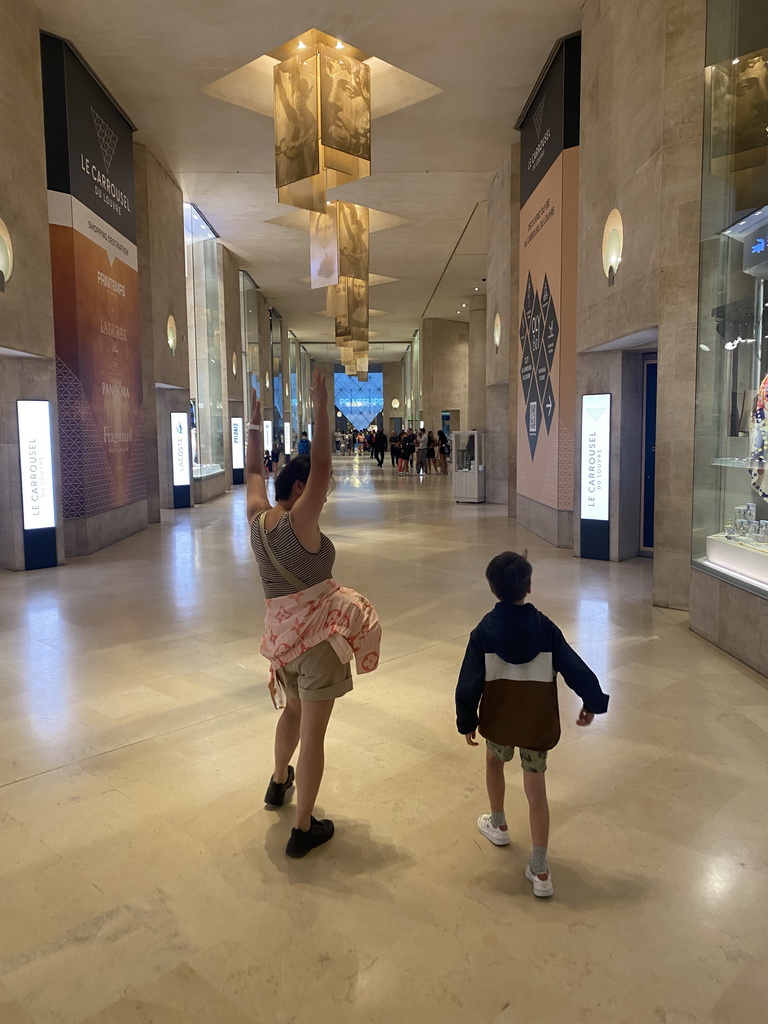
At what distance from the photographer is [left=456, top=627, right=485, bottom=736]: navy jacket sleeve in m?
2.51

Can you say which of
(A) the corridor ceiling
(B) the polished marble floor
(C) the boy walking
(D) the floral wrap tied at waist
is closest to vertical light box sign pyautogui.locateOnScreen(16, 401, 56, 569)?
(B) the polished marble floor

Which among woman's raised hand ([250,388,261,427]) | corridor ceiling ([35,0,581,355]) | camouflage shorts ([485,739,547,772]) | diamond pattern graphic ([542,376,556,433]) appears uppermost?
corridor ceiling ([35,0,581,355])

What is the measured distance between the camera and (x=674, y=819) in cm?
302

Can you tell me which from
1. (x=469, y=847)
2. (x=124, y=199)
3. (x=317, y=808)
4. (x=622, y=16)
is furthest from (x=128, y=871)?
(x=124, y=199)

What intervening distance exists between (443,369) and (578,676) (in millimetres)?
31101

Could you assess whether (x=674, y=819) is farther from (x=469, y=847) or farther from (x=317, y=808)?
(x=317, y=808)

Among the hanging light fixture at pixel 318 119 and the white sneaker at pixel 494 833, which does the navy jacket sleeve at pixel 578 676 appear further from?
the hanging light fixture at pixel 318 119

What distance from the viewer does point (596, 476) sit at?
9078 millimetres

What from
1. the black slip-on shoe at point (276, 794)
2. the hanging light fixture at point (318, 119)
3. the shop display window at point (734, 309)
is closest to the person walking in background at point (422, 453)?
the hanging light fixture at point (318, 119)

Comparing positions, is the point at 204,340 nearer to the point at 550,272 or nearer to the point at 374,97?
the point at 374,97

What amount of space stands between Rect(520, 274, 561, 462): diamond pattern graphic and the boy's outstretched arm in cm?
842

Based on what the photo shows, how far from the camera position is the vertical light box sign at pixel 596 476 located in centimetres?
893

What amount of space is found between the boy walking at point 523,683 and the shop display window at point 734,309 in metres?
2.95

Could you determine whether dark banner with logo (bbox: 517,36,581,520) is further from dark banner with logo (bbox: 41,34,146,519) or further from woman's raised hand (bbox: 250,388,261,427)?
woman's raised hand (bbox: 250,388,261,427)
